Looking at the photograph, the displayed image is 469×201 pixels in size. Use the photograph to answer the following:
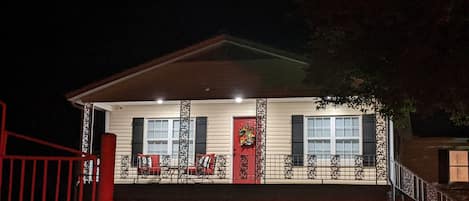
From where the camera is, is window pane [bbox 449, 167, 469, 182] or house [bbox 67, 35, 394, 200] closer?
house [bbox 67, 35, 394, 200]

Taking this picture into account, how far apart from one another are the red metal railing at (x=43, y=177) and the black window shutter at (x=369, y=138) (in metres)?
7.41

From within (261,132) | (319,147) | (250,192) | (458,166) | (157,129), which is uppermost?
(157,129)

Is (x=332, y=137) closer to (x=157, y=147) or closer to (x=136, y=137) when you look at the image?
(x=157, y=147)

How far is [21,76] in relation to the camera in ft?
137

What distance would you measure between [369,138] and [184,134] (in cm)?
512

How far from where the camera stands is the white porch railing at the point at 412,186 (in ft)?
48.0

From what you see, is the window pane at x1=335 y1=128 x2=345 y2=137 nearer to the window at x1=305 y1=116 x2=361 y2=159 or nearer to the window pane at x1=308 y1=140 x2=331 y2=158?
the window at x1=305 y1=116 x2=361 y2=159

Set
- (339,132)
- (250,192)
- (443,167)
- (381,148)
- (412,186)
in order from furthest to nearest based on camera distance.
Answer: (339,132) → (443,167) → (250,192) → (381,148) → (412,186)

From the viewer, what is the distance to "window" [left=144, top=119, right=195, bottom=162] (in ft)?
62.2

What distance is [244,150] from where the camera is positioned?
18.6m

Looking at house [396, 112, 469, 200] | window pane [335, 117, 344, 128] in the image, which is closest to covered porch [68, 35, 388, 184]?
window pane [335, 117, 344, 128]

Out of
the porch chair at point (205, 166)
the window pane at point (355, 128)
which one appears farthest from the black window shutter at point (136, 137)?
the window pane at point (355, 128)

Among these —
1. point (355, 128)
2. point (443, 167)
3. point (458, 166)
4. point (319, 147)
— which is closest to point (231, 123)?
point (319, 147)

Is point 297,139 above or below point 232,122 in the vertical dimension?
below
